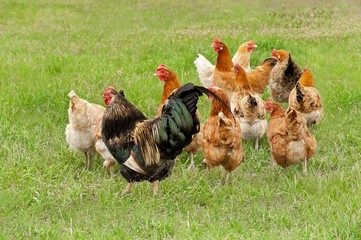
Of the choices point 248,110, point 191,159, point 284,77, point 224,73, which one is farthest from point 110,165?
point 284,77

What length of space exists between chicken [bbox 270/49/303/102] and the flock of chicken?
72 centimetres

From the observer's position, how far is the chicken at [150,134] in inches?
183

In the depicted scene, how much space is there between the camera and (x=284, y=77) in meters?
7.32

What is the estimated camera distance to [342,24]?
45.8ft

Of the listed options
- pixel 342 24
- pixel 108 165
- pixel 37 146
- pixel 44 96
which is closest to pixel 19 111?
pixel 44 96

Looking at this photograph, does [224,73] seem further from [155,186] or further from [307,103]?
[155,186]

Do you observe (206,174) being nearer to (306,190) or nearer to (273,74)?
(306,190)

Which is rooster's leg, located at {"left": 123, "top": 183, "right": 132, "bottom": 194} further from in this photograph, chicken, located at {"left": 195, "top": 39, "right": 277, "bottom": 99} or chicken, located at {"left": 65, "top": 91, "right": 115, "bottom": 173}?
chicken, located at {"left": 195, "top": 39, "right": 277, "bottom": 99}

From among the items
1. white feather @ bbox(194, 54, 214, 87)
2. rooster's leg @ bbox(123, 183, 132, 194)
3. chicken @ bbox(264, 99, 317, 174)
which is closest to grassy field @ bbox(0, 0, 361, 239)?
rooster's leg @ bbox(123, 183, 132, 194)

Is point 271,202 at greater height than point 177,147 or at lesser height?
lesser

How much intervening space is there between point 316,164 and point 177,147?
72.9 inches

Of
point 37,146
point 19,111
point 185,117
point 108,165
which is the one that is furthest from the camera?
point 19,111

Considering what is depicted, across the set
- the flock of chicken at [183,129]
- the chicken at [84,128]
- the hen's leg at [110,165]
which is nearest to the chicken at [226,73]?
the flock of chicken at [183,129]

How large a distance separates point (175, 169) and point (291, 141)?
1.27 meters
